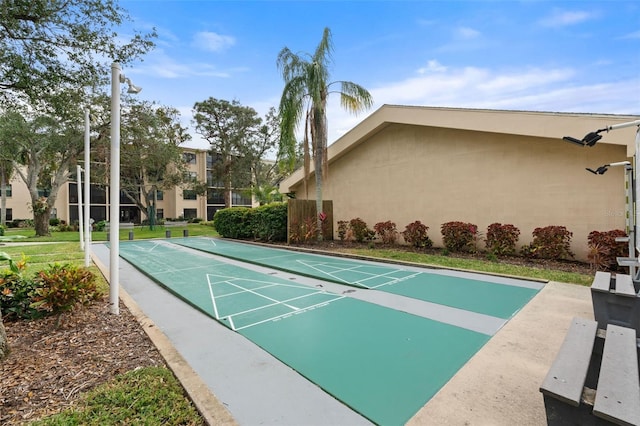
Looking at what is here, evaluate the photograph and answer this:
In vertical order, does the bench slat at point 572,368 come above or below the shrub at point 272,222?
below

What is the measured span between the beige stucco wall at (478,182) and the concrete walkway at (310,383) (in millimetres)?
5489

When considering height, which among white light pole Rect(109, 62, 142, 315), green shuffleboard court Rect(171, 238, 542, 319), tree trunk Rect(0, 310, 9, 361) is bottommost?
green shuffleboard court Rect(171, 238, 542, 319)

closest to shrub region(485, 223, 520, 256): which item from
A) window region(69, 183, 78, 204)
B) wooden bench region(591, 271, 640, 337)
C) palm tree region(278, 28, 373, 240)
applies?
wooden bench region(591, 271, 640, 337)

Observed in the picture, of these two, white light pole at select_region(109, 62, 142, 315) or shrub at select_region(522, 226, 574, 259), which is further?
shrub at select_region(522, 226, 574, 259)

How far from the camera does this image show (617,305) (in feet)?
11.7

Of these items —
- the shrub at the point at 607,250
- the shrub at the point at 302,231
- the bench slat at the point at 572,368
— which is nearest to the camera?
the bench slat at the point at 572,368

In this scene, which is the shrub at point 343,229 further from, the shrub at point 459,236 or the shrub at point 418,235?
the shrub at point 459,236

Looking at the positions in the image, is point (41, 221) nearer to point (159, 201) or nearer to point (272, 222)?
point (272, 222)

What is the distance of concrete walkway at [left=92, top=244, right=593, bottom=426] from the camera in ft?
7.48

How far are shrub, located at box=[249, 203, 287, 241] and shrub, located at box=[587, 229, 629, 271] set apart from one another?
11.0 m

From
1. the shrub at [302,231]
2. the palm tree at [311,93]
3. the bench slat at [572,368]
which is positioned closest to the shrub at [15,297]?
the bench slat at [572,368]

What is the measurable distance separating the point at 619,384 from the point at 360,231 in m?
11.4

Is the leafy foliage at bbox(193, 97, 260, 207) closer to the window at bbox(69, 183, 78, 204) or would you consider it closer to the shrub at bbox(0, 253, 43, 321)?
the window at bbox(69, 183, 78, 204)

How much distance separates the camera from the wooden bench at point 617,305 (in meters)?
3.45
